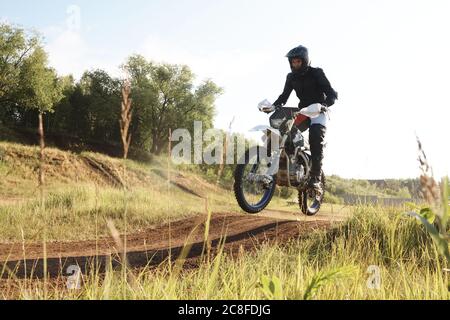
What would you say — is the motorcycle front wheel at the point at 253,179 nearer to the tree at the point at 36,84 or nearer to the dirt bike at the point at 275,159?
the dirt bike at the point at 275,159

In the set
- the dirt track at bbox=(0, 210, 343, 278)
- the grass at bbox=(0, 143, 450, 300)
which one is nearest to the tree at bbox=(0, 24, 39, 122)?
the grass at bbox=(0, 143, 450, 300)

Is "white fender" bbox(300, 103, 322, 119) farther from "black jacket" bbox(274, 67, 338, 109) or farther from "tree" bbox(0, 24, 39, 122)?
"tree" bbox(0, 24, 39, 122)

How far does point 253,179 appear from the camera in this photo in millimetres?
5891

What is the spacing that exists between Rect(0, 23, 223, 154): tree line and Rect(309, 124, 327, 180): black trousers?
104 feet

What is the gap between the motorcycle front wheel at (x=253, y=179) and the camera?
19.5 feet

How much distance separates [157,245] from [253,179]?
2387 mm

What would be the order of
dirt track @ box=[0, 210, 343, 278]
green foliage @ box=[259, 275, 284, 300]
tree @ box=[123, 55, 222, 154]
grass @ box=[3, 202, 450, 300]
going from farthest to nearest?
tree @ box=[123, 55, 222, 154], dirt track @ box=[0, 210, 343, 278], grass @ box=[3, 202, 450, 300], green foliage @ box=[259, 275, 284, 300]

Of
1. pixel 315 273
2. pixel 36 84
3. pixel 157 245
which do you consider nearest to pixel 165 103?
pixel 36 84

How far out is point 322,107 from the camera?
6219mm

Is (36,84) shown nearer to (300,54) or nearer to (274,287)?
(300,54)

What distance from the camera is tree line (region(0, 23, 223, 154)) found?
3719 cm

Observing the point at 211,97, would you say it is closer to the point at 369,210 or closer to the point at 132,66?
the point at 132,66

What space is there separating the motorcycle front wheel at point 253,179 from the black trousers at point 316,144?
723 millimetres
